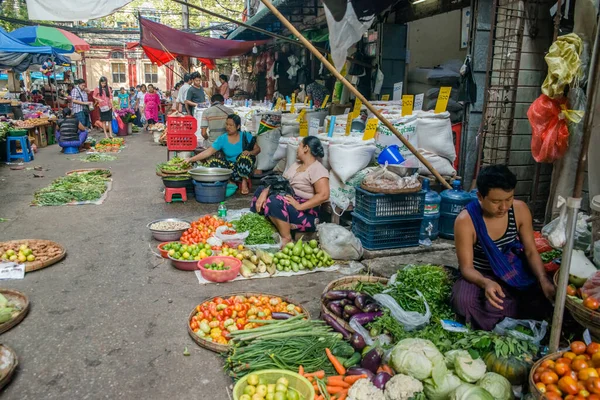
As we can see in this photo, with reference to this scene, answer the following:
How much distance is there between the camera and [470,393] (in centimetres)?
242

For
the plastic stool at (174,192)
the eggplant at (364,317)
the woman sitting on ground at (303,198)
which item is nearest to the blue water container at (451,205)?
the woman sitting on ground at (303,198)

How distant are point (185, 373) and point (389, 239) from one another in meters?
2.77

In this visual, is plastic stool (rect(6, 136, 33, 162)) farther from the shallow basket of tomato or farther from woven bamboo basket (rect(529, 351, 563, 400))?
woven bamboo basket (rect(529, 351, 563, 400))

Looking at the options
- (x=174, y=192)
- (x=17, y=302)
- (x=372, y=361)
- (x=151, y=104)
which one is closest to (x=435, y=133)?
(x=372, y=361)

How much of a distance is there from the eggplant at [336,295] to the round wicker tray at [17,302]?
2455 mm

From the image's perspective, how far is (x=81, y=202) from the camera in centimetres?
759

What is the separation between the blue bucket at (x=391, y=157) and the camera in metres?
5.36

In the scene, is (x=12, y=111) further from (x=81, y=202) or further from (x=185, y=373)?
(x=185, y=373)

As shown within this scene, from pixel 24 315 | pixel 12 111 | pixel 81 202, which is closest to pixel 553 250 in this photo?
pixel 24 315

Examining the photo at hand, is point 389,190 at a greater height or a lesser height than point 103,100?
lesser

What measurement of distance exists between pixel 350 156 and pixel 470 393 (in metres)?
3.46

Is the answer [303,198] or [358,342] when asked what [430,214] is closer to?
[303,198]

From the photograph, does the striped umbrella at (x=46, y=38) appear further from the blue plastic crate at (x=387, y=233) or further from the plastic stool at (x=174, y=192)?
the blue plastic crate at (x=387, y=233)

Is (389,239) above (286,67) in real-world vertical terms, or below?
below
